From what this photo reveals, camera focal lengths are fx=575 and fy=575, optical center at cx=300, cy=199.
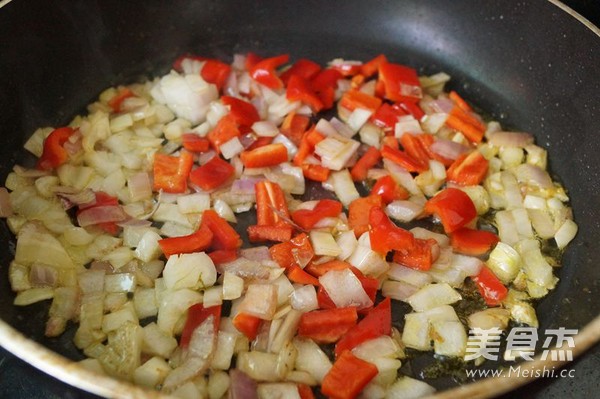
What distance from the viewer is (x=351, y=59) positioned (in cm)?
261

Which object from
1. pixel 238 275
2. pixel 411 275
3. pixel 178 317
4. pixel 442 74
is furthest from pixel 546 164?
pixel 178 317

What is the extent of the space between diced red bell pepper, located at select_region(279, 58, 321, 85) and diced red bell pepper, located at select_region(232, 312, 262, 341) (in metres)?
1.17

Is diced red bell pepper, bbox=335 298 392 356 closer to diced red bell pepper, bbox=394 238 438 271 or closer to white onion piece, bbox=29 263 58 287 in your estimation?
diced red bell pepper, bbox=394 238 438 271

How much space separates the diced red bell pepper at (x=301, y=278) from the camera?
1.80m

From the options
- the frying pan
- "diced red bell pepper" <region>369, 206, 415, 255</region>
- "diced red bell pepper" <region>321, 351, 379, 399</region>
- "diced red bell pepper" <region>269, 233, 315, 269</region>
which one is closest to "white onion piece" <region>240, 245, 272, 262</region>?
"diced red bell pepper" <region>269, 233, 315, 269</region>

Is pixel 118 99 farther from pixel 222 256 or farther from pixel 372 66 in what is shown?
pixel 372 66

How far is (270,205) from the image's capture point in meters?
1.99

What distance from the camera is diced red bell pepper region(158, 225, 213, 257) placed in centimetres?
183

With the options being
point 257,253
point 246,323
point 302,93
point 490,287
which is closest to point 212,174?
point 257,253

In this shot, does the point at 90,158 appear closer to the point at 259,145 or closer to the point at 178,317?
the point at 259,145

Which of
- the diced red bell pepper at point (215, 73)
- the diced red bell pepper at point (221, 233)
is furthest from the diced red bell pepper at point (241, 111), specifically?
the diced red bell pepper at point (221, 233)

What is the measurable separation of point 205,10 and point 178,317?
1.46 meters

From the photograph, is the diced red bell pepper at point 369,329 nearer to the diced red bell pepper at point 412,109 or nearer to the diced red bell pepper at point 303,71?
the diced red bell pepper at point 412,109

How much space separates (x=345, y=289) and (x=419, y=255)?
0.91ft
